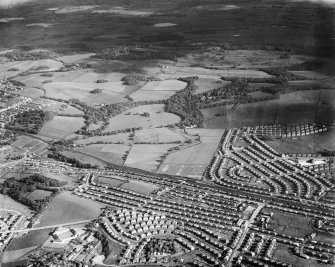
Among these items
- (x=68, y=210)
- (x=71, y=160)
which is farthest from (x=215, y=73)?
(x=68, y=210)

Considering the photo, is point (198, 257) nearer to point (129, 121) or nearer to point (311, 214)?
point (311, 214)

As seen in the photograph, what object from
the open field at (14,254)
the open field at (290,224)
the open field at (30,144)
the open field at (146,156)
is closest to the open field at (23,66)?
the open field at (30,144)

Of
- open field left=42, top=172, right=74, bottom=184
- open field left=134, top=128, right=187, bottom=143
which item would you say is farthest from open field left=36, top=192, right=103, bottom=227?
open field left=134, top=128, right=187, bottom=143

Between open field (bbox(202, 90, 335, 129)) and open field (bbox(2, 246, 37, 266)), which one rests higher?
open field (bbox(2, 246, 37, 266))

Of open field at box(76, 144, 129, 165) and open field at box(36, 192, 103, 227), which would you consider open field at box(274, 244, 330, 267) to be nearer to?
open field at box(36, 192, 103, 227)

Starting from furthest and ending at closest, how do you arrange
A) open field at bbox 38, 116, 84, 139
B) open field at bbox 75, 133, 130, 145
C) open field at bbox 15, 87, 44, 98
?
open field at bbox 15, 87, 44, 98 → open field at bbox 38, 116, 84, 139 → open field at bbox 75, 133, 130, 145

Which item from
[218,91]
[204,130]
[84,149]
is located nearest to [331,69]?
[218,91]

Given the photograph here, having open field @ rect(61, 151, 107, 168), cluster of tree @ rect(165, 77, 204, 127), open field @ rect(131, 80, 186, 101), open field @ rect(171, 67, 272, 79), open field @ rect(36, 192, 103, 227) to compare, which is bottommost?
open field @ rect(171, 67, 272, 79)

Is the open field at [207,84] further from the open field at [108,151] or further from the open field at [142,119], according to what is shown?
the open field at [108,151]
